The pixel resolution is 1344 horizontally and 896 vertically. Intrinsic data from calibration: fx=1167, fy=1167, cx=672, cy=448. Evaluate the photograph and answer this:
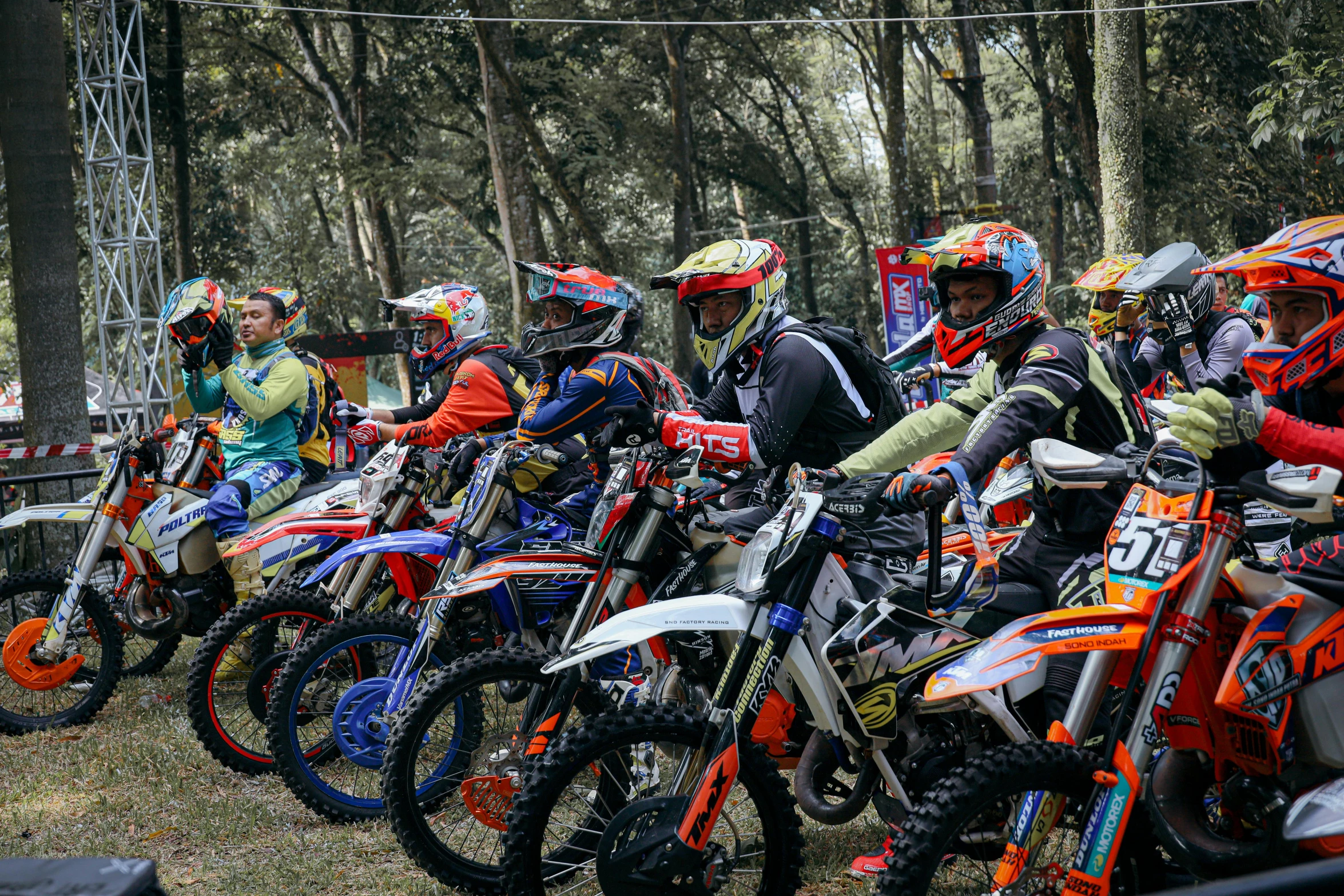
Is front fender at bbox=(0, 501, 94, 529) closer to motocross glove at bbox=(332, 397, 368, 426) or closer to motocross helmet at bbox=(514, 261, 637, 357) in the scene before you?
motocross glove at bbox=(332, 397, 368, 426)

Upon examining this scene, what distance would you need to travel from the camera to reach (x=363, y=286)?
91.5ft

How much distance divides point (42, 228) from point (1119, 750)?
10676mm

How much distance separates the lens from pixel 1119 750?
8.91 ft

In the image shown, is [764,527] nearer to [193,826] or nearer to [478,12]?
[193,826]

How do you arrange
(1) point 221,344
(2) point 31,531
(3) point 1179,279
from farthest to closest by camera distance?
(2) point 31,531, (3) point 1179,279, (1) point 221,344

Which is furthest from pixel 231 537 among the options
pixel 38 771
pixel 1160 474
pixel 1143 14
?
pixel 1143 14

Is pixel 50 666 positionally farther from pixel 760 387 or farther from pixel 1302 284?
pixel 1302 284

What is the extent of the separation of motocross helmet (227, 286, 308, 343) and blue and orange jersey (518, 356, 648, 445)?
2955mm

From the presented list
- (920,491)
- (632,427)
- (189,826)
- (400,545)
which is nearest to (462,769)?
(400,545)

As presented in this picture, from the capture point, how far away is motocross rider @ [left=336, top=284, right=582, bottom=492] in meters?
6.05

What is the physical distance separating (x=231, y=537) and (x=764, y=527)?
4.28 meters

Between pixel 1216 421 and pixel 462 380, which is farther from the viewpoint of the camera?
pixel 462 380

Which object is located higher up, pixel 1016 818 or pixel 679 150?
pixel 679 150

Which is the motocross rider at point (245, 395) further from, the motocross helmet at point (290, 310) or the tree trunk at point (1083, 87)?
the tree trunk at point (1083, 87)
